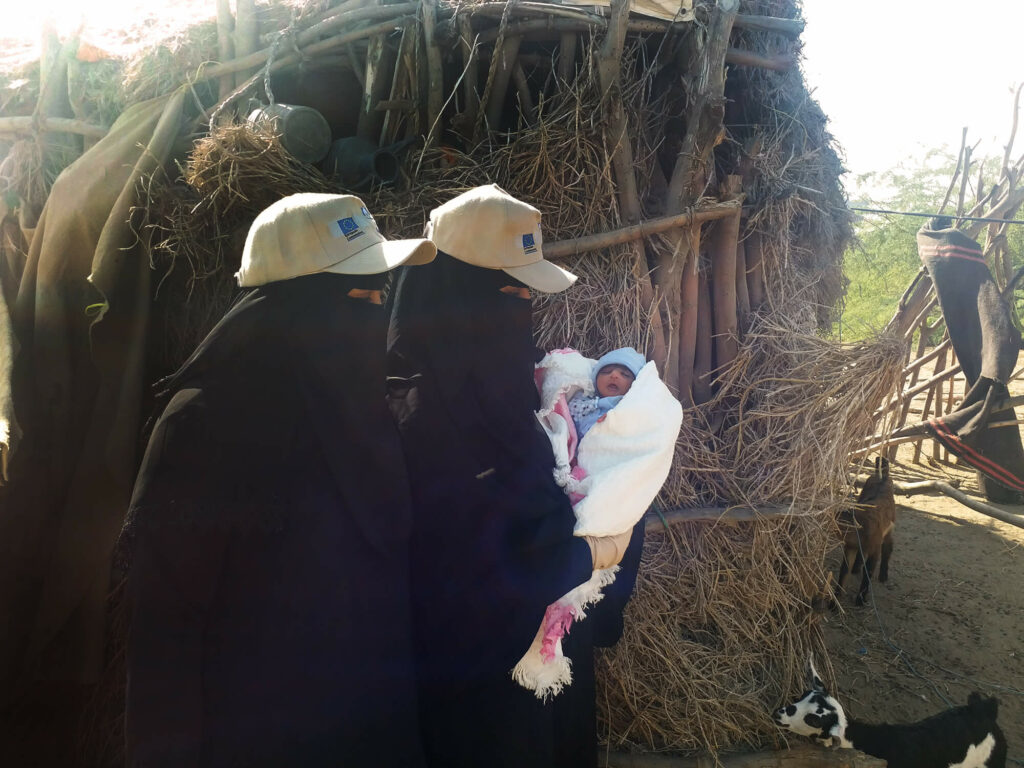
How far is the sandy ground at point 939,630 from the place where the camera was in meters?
4.23

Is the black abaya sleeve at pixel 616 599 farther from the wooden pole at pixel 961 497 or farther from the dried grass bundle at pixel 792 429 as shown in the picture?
the wooden pole at pixel 961 497

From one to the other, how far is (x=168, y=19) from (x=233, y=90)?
2.39 ft

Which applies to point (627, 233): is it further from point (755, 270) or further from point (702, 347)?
point (755, 270)

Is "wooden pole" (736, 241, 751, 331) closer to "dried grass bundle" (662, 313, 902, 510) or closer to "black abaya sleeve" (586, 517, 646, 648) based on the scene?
"dried grass bundle" (662, 313, 902, 510)

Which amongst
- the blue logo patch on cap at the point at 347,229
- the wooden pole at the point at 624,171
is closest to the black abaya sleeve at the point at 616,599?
the wooden pole at the point at 624,171

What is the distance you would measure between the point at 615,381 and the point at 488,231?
0.75 m

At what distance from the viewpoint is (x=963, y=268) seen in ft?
18.8

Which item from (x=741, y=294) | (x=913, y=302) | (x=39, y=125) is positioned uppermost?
(x=39, y=125)

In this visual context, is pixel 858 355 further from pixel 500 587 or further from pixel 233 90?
pixel 233 90

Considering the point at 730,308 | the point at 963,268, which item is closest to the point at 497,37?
the point at 730,308

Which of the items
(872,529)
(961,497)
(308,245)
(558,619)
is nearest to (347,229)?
(308,245)

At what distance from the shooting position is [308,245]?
1766 millimetres

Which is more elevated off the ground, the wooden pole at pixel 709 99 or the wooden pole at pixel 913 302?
the wooden pole at pixel 709 99

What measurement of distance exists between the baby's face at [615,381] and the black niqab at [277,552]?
3.18 ft
